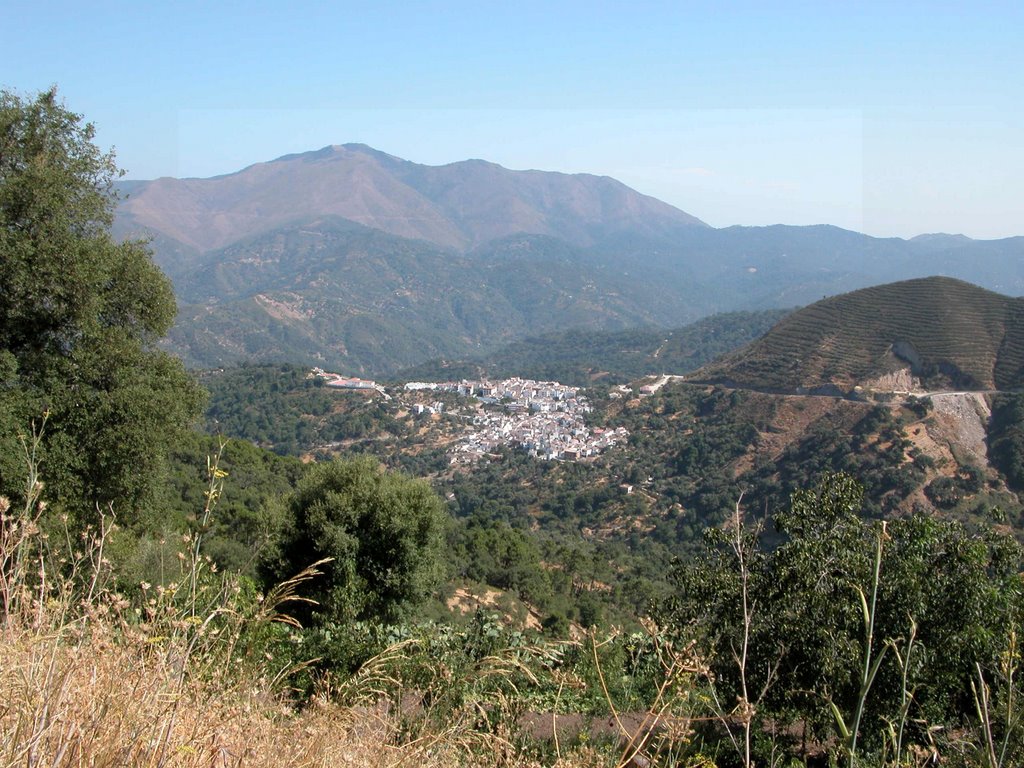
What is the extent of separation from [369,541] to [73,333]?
411 cm

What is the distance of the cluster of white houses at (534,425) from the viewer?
48.6 meters

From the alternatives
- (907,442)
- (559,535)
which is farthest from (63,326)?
(907,442)

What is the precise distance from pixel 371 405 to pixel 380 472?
46.6 meters

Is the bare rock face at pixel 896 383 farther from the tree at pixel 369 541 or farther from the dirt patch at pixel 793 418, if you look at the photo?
the tree at pixel 369 541

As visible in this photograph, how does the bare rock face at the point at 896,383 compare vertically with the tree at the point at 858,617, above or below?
below

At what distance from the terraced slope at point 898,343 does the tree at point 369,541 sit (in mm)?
35982

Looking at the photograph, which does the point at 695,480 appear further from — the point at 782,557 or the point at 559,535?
the point at 782,557

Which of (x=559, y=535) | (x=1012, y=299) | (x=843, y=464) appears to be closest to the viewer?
(x=843, y=464)

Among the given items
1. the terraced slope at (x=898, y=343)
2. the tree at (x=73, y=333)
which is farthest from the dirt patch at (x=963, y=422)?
the tree at (x=73, y=333)

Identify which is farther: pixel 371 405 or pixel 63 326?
pixel 371 405

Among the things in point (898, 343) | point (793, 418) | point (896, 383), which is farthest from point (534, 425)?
point (896, 383)

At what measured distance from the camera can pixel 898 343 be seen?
139ft

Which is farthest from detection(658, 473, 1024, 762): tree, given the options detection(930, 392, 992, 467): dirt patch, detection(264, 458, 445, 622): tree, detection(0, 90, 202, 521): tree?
detection(930, 392, 992, 467): dirt patch

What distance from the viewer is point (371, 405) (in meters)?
55.5
